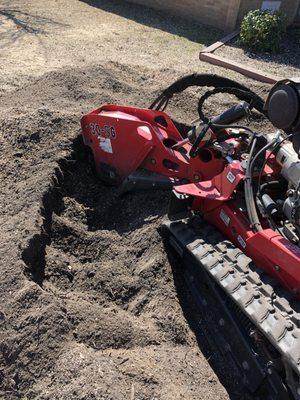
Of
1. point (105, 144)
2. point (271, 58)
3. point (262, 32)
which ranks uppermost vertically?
point (262, 32)

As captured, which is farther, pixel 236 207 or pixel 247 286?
pixel 236 207

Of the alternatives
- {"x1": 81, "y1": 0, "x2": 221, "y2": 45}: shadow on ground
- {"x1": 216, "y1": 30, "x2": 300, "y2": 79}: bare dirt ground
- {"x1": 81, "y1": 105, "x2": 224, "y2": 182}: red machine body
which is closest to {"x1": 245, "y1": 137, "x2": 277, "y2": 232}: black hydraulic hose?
{"x1": 81, "y1": 105, "x2": 224, "y2": 182}: red machine body

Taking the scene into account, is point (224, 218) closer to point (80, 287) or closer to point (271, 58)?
point (80, 287)

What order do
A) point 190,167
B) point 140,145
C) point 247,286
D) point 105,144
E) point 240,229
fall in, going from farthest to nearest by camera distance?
point 105,144, point 140,145, point 190,167, point 240,229, point 247,286

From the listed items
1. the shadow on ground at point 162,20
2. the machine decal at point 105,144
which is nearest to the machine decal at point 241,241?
the machine decal at point 105,144

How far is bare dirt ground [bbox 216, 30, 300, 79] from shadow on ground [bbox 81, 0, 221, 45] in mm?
812

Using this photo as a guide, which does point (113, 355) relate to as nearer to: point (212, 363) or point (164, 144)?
point (212, 363)

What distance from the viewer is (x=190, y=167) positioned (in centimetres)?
461

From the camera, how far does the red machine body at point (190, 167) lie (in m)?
3.40

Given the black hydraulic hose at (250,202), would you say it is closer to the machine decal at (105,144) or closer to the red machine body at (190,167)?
the red machine body at (190,167)

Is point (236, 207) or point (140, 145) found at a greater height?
point (236, 207)

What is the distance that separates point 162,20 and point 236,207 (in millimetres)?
8320

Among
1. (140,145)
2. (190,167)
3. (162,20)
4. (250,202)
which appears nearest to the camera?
(250,202)

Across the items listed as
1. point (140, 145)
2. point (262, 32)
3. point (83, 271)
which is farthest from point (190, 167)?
point (262, 32)
